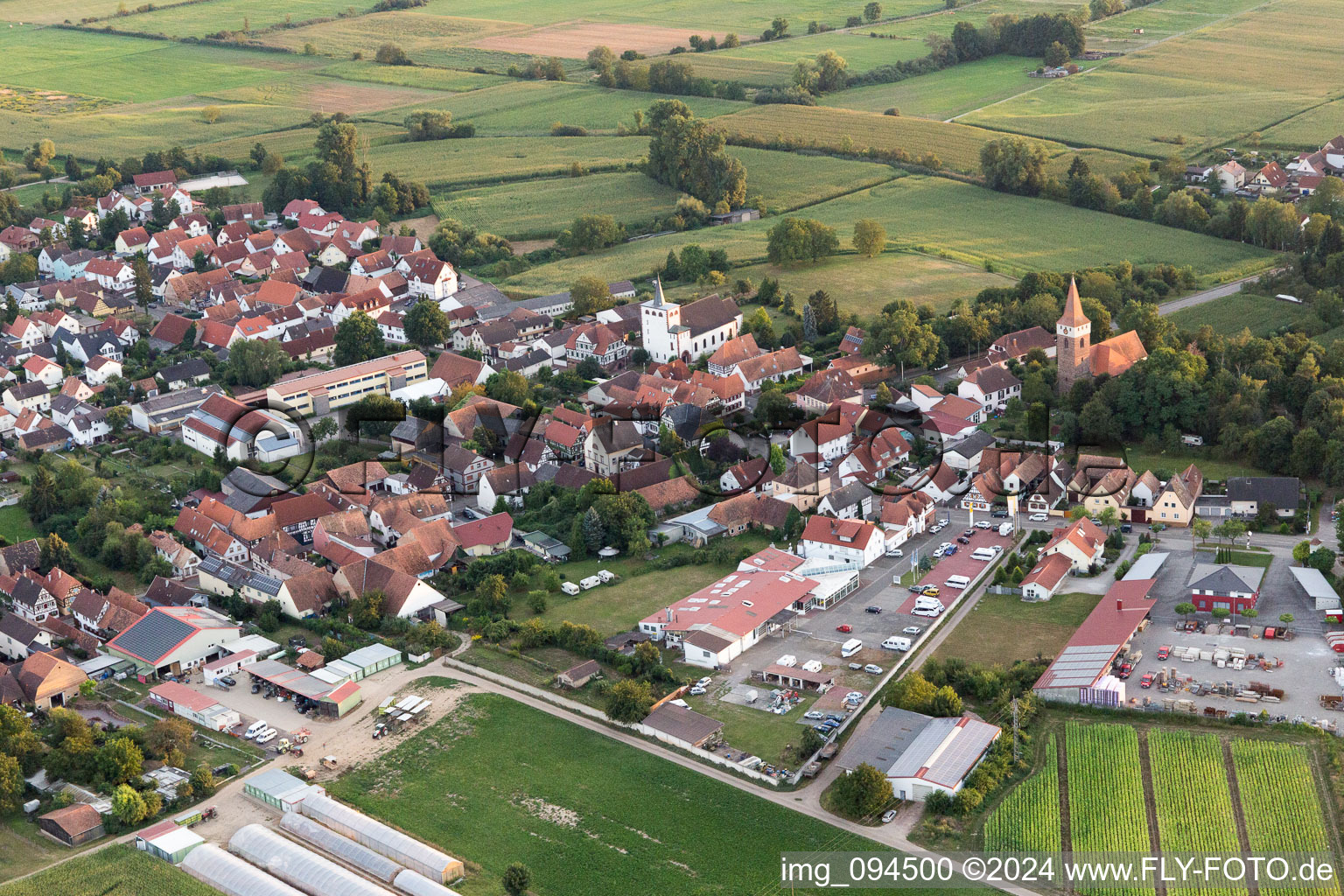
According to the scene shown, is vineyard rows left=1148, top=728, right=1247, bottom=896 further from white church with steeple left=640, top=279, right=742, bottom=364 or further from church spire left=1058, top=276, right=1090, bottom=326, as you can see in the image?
white church with steeple left=640, top=279, right=742, bottom=364

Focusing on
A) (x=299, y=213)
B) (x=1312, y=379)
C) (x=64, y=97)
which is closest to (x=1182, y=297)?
(x=1312, y=379)

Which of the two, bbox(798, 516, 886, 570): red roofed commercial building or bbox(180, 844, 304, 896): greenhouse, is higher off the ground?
bbox(798, 516, 886, 570): red roofed commercial building

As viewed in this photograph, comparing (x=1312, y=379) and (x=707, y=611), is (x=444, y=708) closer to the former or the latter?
(x=707, y=611)

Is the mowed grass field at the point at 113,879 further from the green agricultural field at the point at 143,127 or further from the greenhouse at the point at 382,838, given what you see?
the green agricultural field at the point at 143,127

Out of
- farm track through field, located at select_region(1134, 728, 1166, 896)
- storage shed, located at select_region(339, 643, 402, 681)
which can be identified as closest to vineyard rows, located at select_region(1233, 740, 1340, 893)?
farm track through field, located at select_region(1134, 728, 1166, 896)

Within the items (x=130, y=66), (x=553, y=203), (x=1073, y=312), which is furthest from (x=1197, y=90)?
(x=130, y=66)

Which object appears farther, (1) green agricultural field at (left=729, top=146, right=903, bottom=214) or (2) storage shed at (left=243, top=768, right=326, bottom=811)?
(1) green agricultural field at (left=729, top=146, right=903, bottom=214)

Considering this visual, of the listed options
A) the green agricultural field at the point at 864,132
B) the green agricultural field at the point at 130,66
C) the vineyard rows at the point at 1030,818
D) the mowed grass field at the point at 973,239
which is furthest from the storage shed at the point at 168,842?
the green agricultural field at the point at 130,66

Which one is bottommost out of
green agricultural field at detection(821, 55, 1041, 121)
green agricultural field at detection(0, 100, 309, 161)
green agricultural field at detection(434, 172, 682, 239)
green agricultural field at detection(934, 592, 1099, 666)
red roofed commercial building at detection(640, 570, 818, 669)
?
green agricultural field at detection(934, 592, 1099, 666)
